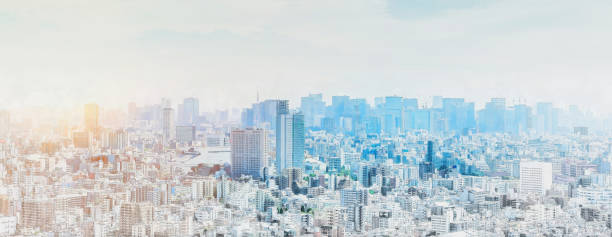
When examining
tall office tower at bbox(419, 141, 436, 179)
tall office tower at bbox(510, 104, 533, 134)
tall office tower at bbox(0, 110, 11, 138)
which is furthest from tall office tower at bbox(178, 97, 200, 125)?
tall office tower at bbox(510, 104, 533, 134)

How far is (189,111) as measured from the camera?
5141 millimetres

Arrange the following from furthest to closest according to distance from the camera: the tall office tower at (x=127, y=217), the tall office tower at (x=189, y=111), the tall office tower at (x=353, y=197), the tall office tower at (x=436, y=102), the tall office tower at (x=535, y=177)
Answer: the tall office tower at (x=436, y=102) < the tall office tower at (x=189, y=111) < the tall office tower at (x=535, y=177) < the tall office tower at (x=353, y=197) < the tall office tower at (x=127, y=217)

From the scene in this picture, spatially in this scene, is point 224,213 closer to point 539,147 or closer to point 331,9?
point 331,9

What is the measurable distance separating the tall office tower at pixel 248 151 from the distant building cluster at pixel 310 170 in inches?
0.7

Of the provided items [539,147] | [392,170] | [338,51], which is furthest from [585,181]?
[338,51]

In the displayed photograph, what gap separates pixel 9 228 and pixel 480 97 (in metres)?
3.89

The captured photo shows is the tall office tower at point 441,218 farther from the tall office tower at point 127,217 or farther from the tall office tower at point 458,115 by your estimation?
the tall office tower at point 127,217

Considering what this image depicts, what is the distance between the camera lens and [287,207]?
13.9 ft

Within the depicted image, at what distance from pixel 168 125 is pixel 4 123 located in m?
1.42

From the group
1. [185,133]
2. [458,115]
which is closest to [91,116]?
[185,133]

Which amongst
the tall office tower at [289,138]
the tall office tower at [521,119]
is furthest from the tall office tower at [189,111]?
the tall office tower at [521,119]

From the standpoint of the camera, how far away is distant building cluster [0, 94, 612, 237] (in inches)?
143

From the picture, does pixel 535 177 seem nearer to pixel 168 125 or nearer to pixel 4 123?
pixel 168 125

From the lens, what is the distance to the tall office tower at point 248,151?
216 inches
